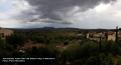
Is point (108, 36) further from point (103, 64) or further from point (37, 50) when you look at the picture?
point (103, 64)

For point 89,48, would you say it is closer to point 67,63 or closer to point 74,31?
point 67,63

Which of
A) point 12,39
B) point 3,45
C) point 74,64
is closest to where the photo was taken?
point 74,64

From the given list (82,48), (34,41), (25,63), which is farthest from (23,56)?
(34,41)

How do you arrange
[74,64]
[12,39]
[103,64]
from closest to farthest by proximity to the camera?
[103,64] < [74,64] < [12,39]

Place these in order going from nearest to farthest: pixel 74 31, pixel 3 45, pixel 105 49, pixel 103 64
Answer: pixel 103 64 → pixel 105 49 → pixel 3 45 → pixel 74 31

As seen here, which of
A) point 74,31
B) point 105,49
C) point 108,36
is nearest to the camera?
point 105,49

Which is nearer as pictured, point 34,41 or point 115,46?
point 115,46

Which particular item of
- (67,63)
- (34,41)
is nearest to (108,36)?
(34,41)

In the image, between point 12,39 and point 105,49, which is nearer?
point 105,49
